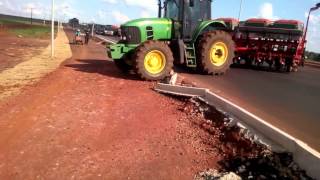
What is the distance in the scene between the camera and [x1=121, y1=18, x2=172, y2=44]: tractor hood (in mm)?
15477

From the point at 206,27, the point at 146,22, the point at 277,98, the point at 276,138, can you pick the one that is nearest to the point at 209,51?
the point at 206,27

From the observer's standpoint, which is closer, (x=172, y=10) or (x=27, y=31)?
(x=172, y=10)

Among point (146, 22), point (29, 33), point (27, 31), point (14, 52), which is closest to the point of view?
point (146, 22)

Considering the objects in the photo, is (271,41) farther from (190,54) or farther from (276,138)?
(276,138)

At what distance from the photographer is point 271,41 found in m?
20.2

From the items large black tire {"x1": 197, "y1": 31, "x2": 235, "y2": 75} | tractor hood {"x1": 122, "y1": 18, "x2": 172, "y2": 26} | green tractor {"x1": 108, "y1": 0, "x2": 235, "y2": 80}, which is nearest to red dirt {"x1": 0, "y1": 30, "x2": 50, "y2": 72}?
green tractor {"x1": 108, "y1": 0, "x2": 235, "y2": 80}

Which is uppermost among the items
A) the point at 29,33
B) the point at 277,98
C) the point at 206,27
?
the point at 29,33

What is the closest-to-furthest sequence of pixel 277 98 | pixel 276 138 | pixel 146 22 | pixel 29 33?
pixel 276 138, pixel 277 98, pixel 146 22, pixel 29 33

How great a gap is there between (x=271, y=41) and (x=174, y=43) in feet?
20.0

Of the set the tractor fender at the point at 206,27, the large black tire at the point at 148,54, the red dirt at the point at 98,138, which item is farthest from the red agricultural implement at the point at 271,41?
the red dirt at the point at 98,138

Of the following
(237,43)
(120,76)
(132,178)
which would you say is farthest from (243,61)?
(132,178)

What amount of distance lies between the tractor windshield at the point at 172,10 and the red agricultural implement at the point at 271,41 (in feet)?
12.3

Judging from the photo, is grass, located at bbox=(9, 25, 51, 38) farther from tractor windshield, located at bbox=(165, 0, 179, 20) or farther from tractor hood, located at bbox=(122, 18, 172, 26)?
tractor hood, located at bbox=(122, 18, 172, 26)

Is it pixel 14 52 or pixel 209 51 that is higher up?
pixel 209 51
